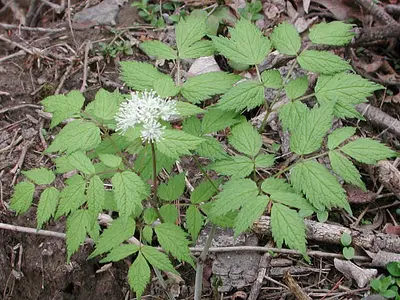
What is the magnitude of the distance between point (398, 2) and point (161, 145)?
2.80 meters

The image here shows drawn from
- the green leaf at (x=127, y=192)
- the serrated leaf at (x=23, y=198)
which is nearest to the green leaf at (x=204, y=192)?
the green leaf at (x=127, y=192)

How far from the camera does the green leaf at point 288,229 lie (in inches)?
61.7

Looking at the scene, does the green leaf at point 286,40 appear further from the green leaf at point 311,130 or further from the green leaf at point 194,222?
the green leaf at point 194,222

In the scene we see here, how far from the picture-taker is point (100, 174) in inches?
69.9

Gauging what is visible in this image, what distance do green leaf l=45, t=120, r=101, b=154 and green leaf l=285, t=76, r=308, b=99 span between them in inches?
28.7

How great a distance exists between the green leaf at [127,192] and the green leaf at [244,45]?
0.63 metres

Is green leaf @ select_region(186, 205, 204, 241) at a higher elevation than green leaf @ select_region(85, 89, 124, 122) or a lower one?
lower

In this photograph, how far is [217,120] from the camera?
1872mm

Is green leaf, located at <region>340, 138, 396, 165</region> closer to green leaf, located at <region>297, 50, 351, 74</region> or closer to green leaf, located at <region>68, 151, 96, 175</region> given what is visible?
green leaf, located at <region>297, 50, 351, 74</region>

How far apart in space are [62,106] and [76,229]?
460mm

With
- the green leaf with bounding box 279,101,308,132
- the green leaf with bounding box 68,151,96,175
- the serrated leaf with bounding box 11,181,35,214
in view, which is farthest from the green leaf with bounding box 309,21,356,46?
the serrated leaf with bounding box 11,181,35,214

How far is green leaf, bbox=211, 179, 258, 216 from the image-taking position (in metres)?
1.63

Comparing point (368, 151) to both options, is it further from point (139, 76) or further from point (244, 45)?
point (139, 76)

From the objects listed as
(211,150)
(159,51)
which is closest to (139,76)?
(159,51)
